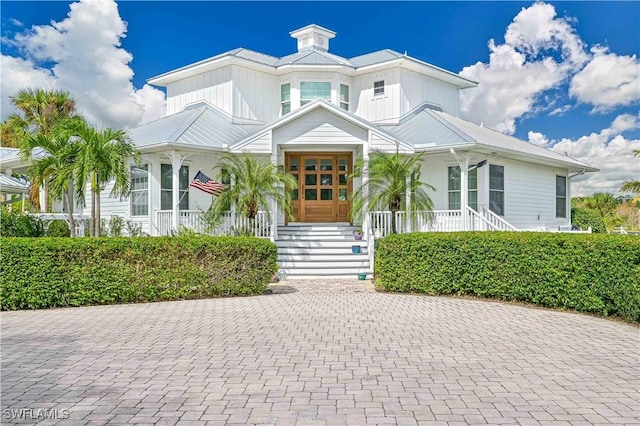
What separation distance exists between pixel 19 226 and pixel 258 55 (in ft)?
39.7

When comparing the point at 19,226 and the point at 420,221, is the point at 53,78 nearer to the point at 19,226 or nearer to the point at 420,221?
the point at 19,226

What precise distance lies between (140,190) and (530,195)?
14.7 meters

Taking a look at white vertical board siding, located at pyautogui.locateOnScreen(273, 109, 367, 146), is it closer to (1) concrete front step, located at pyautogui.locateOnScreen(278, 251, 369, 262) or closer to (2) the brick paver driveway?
(1) concrete front step, located at pyautogui.locateOnScreen(278, 251, 369, 262)

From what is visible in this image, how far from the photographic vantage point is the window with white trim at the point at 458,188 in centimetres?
1638

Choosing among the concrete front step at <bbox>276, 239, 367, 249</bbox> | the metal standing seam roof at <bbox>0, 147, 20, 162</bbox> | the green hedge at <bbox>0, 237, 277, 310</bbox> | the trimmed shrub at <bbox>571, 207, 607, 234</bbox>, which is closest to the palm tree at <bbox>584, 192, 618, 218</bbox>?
the trimmed shrub at <bbox>571, 207, 607, 234</bbox>

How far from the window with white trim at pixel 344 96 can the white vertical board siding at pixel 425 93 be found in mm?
2309

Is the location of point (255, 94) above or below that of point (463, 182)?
above

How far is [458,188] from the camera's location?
1647cm

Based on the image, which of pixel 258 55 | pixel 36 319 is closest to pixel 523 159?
pixel 258 55

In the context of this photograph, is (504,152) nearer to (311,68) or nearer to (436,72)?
(436,72)

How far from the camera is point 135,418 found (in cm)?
427

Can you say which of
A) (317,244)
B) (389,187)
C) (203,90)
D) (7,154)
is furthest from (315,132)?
(7,154)

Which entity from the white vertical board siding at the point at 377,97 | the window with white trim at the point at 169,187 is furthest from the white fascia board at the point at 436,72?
the window with white trim at the point at 169,187

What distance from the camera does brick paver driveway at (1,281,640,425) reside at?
14.6 feet
